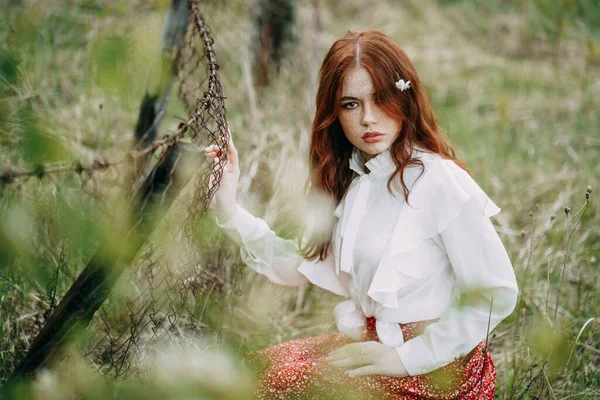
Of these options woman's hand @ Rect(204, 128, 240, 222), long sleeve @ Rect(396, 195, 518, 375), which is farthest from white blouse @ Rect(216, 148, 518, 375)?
woman's hand @ Rect(204, 128, 240, 222)

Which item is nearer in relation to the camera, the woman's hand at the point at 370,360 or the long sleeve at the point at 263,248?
the woman's hand at the point at 370,360

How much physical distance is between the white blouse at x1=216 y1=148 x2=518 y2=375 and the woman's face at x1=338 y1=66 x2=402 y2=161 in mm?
62

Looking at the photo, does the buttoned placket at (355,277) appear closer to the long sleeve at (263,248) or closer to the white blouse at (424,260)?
the white blouse at (424,260)

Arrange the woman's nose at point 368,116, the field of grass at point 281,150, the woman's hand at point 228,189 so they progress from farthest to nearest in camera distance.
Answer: the woman's hand at point 228,189
the woman's nose at point 368,116
the field of grass at point 281,150

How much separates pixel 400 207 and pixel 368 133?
7.8 inches

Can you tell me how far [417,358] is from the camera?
1428 mm

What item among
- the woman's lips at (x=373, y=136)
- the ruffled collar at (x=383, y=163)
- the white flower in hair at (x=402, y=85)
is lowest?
the ruffled collar at (x=383, y=163)

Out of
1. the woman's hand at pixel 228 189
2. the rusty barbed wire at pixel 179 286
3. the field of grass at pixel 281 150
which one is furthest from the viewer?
the woman's hand at pixel 228 189

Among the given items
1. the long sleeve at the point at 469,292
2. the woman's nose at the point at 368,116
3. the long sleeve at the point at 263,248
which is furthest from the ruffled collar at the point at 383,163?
the long sleeve at the point at 263,248

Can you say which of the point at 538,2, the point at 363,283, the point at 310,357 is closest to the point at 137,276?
the point at 310,357

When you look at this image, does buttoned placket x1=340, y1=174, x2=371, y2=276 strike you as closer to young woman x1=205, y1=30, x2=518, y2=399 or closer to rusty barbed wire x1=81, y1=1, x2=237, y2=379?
young woman x1=205, y1=30, x2=518, y2=399

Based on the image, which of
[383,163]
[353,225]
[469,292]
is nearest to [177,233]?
[353,225]

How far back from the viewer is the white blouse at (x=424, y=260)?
1.41 meters

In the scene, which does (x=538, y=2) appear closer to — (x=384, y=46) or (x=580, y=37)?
(x=580, y=37)
